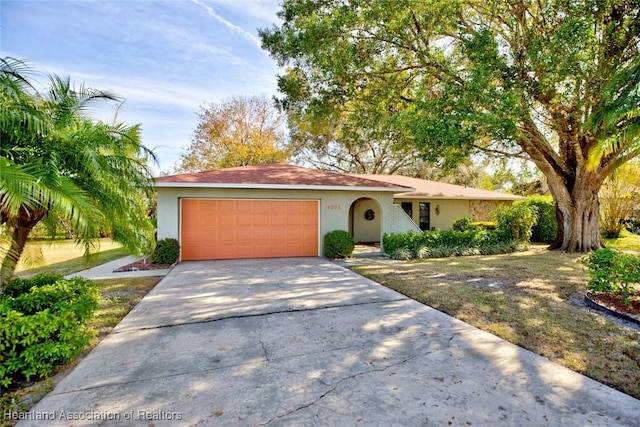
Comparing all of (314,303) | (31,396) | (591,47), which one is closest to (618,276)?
(314,303)

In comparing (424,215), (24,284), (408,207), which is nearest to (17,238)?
(24,284)

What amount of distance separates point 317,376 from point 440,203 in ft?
53.4

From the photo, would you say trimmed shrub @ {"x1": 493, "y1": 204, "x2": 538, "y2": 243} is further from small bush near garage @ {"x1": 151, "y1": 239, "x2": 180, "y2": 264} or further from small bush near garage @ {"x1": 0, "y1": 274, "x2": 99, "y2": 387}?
Result: small bush near garage @ {"x1": 0, "y1": 274, "x2": 99, "y2": 387}

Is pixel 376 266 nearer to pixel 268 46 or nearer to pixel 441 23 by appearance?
pixel 441 23

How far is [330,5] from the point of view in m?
10.9

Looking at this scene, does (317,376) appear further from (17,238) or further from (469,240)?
(469,240)

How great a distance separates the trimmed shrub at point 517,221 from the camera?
13.3 metres

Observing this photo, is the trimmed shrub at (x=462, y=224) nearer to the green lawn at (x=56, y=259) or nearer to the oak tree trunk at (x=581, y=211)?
the oak tree trunk at (x=581, y=211)

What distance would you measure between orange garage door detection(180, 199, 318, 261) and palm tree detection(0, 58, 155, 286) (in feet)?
17.4

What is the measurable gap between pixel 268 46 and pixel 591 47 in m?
10.3

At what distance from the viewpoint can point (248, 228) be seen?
11.2 m

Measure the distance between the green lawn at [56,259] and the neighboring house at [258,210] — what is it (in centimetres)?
212

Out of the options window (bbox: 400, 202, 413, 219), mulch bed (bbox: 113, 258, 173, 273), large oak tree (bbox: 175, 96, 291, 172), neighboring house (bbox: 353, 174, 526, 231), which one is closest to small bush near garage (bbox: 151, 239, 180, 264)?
mulch bed (bbox: 113, 258, 173, 273)

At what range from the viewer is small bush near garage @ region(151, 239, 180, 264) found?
977cm
